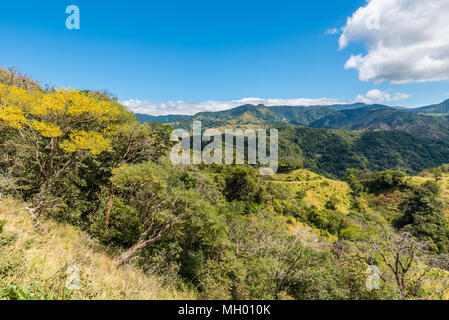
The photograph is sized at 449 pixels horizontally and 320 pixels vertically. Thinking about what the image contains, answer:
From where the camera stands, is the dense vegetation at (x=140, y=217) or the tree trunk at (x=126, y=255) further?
the dense vegetation at (x=140, y=217)

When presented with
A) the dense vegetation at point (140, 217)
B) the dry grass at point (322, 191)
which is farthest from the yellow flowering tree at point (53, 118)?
the dry grass at point (322, 191)

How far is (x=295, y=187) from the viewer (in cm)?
6359

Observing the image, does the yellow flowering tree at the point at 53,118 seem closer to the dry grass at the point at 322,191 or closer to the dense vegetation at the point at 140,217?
the dense vegetation at the point at 140,217

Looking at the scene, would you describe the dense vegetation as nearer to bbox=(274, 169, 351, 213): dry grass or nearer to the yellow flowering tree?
the yellow flowering tree

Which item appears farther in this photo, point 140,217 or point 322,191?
point 322,191

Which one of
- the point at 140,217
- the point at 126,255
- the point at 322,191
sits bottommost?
the point at 322,191

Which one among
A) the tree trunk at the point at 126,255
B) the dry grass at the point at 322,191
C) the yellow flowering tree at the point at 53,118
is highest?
the yellow flowering tree at the point at 53,118

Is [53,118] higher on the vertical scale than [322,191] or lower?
higher

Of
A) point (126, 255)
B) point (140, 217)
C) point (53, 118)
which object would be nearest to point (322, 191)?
point (140, 217)

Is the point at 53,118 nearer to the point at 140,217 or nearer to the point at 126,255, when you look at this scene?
the point at 140,217
